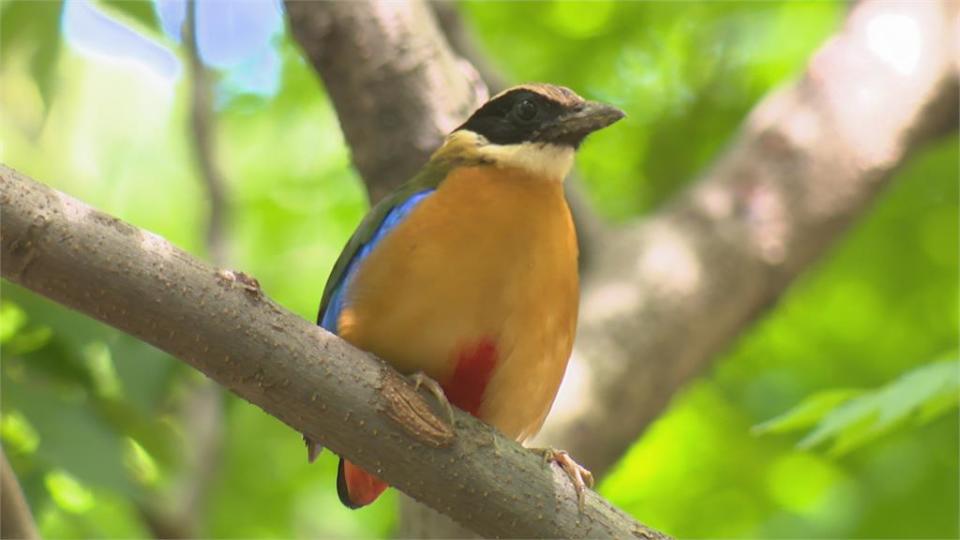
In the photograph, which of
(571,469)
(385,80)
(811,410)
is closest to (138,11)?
(385,80)

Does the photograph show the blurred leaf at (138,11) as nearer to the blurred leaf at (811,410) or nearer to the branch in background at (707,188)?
the branch in background at (707,188)

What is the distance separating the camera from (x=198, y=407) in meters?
5.53

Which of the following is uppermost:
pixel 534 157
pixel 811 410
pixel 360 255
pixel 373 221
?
pixel 534 157

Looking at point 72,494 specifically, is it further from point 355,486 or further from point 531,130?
point 531,130

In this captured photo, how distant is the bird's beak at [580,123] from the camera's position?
463 cm

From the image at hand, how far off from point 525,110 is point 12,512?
197 cm

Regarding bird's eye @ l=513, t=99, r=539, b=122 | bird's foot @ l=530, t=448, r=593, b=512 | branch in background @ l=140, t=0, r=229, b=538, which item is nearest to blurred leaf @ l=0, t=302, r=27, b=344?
branch in background @ l=140, t=0, r=229, b=538

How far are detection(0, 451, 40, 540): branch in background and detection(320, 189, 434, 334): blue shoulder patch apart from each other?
3.17 ft

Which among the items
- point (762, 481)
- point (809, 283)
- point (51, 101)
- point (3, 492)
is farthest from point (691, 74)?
point (3, 492)

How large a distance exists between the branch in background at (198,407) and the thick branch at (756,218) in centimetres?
136

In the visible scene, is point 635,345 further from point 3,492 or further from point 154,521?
point 3,492

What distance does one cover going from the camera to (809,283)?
27.1 feet

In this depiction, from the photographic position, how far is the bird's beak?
4.63m

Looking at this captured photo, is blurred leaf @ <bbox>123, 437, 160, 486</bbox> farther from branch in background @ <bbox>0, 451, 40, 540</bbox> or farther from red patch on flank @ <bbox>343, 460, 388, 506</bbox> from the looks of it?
red patch on flank @ <bbox>343, 460, 388, 506</bbox>
